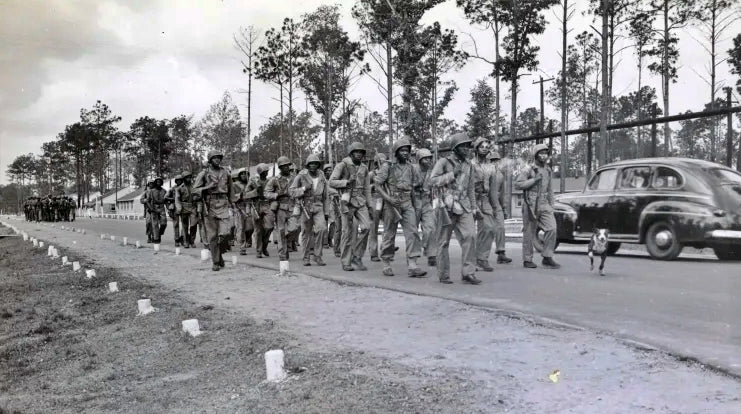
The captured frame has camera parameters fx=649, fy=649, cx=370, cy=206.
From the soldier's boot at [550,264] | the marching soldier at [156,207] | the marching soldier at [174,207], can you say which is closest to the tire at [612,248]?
the soldier's boot at [550,264]

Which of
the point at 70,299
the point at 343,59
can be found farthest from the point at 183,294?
the point at 343,59

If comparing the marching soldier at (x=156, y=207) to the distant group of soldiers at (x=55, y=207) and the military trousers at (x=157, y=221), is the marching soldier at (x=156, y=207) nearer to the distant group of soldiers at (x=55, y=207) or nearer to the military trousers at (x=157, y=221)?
the military trousers at (x=157, y=221)

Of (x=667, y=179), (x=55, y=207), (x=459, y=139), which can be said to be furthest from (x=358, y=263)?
(x=55, y=207)

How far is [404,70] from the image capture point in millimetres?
31688

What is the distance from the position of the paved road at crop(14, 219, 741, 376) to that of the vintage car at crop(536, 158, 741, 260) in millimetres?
422

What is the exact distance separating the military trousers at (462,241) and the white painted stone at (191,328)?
353cm

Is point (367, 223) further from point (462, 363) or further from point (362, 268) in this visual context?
point (462, 363)

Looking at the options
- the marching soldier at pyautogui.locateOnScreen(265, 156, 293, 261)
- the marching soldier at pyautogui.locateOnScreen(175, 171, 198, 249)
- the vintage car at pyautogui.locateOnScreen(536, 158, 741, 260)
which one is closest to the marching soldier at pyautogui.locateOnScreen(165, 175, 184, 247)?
the marching soldier at pyautogui.locateOnScreen(175, 171, 198, 249)

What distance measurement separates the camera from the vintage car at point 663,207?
1071 centimetres

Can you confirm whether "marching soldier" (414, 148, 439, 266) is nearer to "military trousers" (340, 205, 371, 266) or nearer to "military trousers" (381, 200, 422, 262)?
"military trousers" (381, 200, 422, 262)

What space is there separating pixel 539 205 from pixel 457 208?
8.02ft

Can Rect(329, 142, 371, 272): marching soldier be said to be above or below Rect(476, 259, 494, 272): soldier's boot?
above

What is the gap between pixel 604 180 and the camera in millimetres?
12797

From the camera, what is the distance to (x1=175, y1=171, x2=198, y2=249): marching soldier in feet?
59.1
